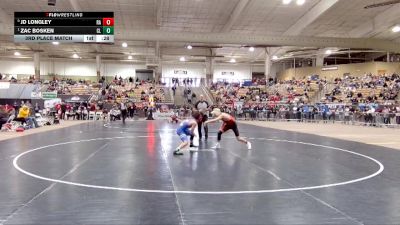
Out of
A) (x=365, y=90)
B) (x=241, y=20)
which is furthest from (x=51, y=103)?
(x=365, y=90)

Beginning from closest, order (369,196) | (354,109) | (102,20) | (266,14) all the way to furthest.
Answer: (369,196)
(102,20)
(354,109)
(266,14)

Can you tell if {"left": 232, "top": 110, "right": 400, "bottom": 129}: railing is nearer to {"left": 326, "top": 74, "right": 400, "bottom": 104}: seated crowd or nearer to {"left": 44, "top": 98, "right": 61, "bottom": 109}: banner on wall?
{"left": 326, "top": 74, "right": 400, "bottom": 104}: seated crowd

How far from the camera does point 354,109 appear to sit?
82.9 feet

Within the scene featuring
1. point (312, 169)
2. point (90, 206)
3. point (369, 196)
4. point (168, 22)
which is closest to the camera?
point (90, 206)

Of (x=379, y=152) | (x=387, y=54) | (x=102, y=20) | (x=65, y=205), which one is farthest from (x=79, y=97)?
(x=387, y=54)

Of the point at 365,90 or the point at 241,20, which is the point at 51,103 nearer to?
the point at 241,20

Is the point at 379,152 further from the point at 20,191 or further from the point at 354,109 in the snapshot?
the point at 354,109

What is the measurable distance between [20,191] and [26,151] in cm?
507
